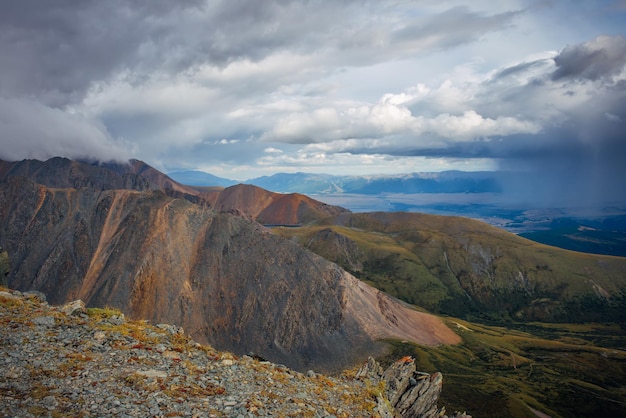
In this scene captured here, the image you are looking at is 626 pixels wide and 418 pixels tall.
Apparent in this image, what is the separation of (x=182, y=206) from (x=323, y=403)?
13879 cm

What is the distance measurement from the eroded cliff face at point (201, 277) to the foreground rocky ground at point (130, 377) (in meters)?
96.1

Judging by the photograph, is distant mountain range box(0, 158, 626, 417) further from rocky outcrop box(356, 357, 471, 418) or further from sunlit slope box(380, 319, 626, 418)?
rocky outcrop box(356, 357, 471, 418)

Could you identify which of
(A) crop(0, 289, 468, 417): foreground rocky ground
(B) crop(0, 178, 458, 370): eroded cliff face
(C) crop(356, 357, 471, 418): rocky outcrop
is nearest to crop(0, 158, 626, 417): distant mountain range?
(B) crop(0, 178, 458, 370): eroded cliff face

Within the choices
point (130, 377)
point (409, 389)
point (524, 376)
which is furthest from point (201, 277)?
point (524, 376)

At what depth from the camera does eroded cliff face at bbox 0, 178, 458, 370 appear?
119m

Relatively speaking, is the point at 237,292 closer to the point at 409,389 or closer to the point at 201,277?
the point at 201,277

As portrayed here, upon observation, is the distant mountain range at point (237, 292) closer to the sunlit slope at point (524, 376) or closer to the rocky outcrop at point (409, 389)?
the sunlit slope at point (524, 376)

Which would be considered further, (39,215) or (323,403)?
(39,215)

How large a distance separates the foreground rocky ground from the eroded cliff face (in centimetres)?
9615

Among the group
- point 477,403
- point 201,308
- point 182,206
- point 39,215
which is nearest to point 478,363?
point 477,403

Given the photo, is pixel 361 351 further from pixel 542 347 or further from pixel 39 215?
pixel 39 215

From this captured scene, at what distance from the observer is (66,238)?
146 m

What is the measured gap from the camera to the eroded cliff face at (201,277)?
4680 inches

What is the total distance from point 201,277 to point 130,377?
119m
